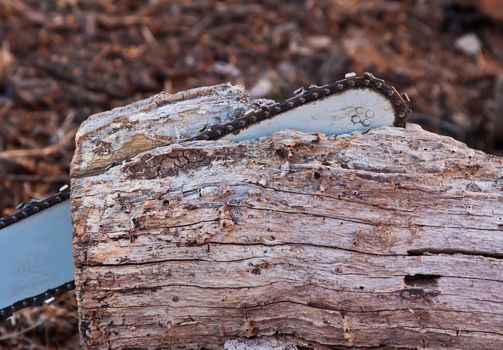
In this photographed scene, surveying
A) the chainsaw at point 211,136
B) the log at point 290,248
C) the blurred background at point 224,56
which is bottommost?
the log at point 290,248

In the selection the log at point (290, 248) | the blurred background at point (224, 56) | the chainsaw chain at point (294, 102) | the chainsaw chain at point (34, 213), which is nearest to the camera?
the log at point (290, 248)

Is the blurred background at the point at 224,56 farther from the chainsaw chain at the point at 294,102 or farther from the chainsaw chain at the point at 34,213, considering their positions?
the chainsaw chain at the point at 294,102

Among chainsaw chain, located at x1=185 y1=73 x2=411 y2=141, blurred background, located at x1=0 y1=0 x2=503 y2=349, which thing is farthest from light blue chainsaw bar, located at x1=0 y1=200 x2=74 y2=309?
blurred background, located at x1=0 y1=0 x2=503 y2=349

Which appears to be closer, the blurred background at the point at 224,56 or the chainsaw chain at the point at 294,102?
the chainsaw chain at the point at 294,102

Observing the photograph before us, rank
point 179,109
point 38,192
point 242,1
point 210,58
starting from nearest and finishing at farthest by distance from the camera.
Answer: point 179,109 < point 38,192 < point 210,58 < point 242,1

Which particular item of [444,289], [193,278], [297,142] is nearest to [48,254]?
[193,278]

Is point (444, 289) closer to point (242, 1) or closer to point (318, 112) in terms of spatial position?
point (318, 112)

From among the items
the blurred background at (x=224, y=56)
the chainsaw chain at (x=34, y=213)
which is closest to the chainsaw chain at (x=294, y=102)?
the chainsaw chain at (x=34, y=213)
